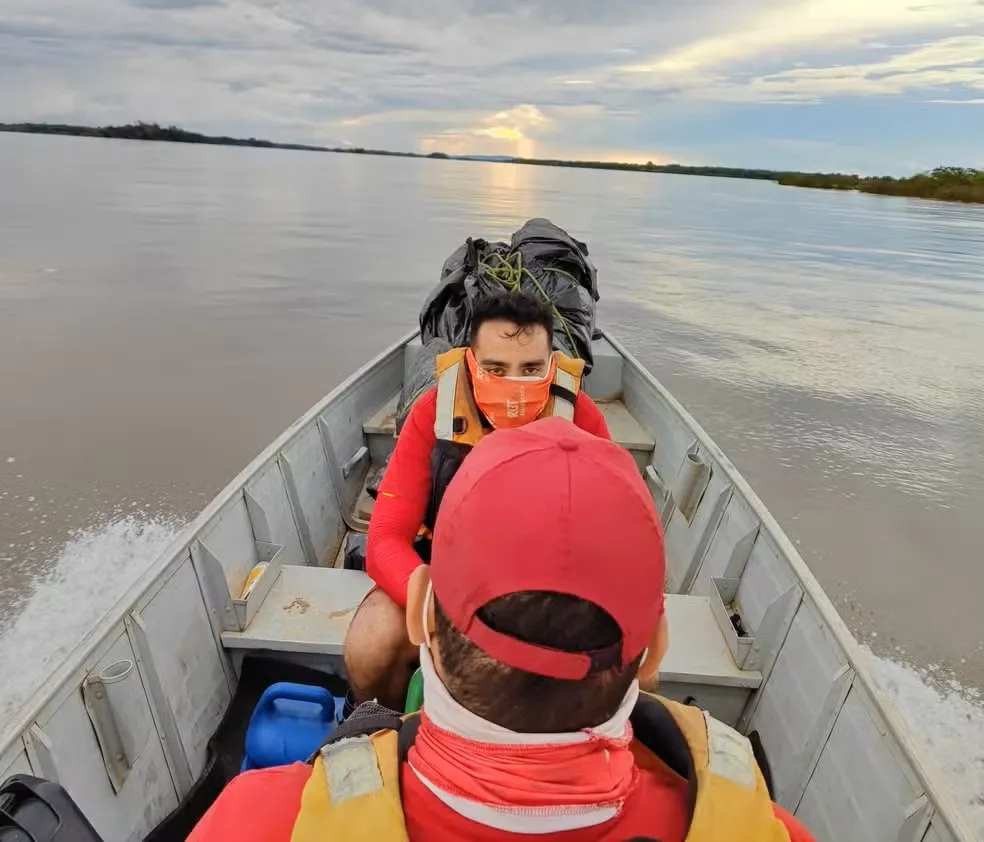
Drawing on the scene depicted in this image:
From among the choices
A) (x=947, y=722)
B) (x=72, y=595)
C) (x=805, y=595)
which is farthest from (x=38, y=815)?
(x=947, y=722)

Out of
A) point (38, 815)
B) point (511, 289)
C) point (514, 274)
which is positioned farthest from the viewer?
point (514, 274)

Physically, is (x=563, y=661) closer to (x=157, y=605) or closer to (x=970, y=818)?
(x=157, y=605)

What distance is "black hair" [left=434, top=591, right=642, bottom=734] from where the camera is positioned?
735 millimetres

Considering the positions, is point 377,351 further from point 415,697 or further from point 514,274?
point 415,697

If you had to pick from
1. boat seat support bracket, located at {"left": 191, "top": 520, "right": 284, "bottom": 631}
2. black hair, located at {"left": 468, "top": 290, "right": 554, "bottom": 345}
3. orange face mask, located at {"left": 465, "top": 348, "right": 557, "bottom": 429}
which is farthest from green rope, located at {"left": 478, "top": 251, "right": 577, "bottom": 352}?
boat seat support bracket, located at {"left": 191, "top": 520, "right": 284, "bottom": 631}

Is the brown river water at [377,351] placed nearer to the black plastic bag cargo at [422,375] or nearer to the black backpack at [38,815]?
the black plastic bag cargo at [422,375]

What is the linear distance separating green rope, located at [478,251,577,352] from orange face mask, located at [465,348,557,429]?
8.08 feet

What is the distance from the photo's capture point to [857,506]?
24.3 feet

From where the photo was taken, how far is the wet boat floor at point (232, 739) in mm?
2215

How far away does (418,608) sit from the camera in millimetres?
952

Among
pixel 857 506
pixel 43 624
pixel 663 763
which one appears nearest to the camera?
pixel 663 763

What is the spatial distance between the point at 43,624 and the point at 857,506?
7.16 metres

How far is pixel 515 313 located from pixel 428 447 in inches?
21.5

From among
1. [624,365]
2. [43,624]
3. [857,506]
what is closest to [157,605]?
[43,624]
